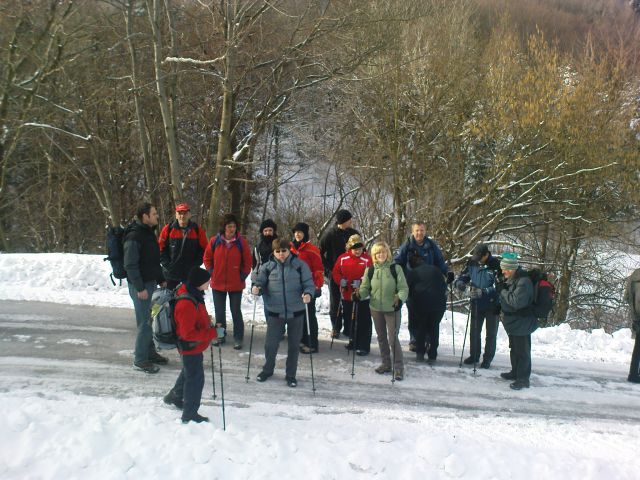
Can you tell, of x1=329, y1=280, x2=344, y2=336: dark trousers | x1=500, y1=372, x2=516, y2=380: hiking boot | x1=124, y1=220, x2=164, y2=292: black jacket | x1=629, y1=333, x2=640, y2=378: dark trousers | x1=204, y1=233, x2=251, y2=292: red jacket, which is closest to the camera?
x1=124, y1=220, x2=164, y2=292: black jacket

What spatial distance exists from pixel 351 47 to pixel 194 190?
1209 cm

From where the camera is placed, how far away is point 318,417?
5.47 metres

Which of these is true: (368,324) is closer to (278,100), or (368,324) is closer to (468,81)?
(278,100)

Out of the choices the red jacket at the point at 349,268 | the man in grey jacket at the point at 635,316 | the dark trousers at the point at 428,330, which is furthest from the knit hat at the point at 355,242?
the man in grey jacket at the point at 635,316

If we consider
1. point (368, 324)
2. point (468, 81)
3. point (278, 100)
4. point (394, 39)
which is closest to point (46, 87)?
point (278, 100)

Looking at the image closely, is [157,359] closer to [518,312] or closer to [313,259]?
[313,259]

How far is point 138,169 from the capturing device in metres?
24.1

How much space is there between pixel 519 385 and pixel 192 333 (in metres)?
4.24

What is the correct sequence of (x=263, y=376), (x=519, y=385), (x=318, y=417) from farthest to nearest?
(x=519, y=385) < (x=263, y=376) < (x=318, y=417)

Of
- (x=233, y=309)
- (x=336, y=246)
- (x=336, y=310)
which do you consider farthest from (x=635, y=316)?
(x=233, y=309)

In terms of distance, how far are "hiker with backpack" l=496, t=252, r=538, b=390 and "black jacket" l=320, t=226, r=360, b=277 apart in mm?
2619

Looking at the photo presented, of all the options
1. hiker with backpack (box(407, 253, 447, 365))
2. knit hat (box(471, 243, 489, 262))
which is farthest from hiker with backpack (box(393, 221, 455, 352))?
knit hat (box(471, 243, 489, 262))

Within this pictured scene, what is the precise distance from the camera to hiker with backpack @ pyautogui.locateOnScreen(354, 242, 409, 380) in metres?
6.62

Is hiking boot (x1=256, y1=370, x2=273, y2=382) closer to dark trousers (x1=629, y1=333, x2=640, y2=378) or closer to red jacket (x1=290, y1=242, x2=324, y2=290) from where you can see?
red jacket (x1=290, y1=242, x2=324, y2=290)
